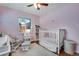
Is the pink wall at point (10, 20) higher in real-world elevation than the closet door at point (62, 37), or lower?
higher

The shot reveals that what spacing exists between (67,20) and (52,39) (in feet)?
1.21

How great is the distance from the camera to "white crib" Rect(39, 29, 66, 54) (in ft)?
5.55

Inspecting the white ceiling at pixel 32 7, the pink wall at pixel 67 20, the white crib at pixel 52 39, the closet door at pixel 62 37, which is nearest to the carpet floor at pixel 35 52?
the white crib at pixel 52 39

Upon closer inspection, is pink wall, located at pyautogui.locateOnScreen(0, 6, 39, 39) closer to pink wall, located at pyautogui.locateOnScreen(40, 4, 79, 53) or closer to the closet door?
pink wall, located at pyautogui.locateOnScreen(40, 4, 79, 53)

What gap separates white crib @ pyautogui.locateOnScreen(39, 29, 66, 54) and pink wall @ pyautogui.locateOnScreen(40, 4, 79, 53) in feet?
0.26

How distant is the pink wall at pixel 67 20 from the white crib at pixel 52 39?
0.08 metres

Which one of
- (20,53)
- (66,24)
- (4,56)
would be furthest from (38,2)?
(4,56)

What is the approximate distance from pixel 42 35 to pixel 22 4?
0.57m

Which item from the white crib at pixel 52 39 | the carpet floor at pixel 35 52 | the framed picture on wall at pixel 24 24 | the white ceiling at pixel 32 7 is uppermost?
the white ceiling at pixel 32 7

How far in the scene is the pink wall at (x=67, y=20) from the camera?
168 centimetres

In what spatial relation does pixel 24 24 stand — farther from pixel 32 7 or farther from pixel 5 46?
pixel 5 46

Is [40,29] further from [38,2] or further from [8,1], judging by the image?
[8,1]

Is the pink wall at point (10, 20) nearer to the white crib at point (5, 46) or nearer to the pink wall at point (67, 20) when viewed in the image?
the white crib at point (5, 46)

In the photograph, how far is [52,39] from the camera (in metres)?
1.72
